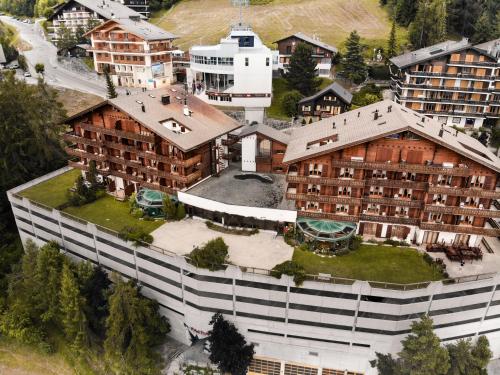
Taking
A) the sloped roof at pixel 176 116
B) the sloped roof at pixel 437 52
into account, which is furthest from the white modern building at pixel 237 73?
the sloped roof at pixel 437 52

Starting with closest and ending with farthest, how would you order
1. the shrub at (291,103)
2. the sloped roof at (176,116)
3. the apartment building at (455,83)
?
the sloped roof at (176,116)
the apartment building at (455,83)
the shrub at (291,103)

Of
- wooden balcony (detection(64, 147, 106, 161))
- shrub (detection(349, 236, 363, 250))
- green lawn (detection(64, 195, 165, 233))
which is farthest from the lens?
wooden balcony (detection(64, 147, 106, 161))

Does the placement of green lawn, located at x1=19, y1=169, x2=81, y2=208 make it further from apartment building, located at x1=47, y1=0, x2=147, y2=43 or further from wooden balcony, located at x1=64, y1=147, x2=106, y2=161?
apartment building, located at x1=47, y1=0, x2=147, y2=43

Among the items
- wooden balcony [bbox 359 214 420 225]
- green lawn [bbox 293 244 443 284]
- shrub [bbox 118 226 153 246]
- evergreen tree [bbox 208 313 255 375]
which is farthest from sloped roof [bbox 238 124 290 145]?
evergreen tree [bbox 208 313 255 375]

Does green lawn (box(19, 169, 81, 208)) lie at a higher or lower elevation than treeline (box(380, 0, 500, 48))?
lower

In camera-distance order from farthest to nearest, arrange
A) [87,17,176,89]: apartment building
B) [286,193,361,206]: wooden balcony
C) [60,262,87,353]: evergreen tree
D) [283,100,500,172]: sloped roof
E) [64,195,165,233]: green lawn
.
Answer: [87,17,176,89]: apartment building
[64,195,165,233]: green lawn
[60,262,87,353]: evergreen tree
[286,193,361,206]: wooden balcony
[283,100,500,172]: sloped roof

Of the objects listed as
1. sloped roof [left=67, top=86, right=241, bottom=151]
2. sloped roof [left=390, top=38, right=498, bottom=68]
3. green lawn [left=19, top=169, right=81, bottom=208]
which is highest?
sloped roof [left=390, top=38, right=498, bottom=68]

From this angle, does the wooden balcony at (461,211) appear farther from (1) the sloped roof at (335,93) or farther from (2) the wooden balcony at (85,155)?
(2) the wooden balcony at (85,155)

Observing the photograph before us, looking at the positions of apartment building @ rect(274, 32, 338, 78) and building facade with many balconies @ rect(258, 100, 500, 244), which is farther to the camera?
apartment building @ rect(274, 32, 338, 78)
